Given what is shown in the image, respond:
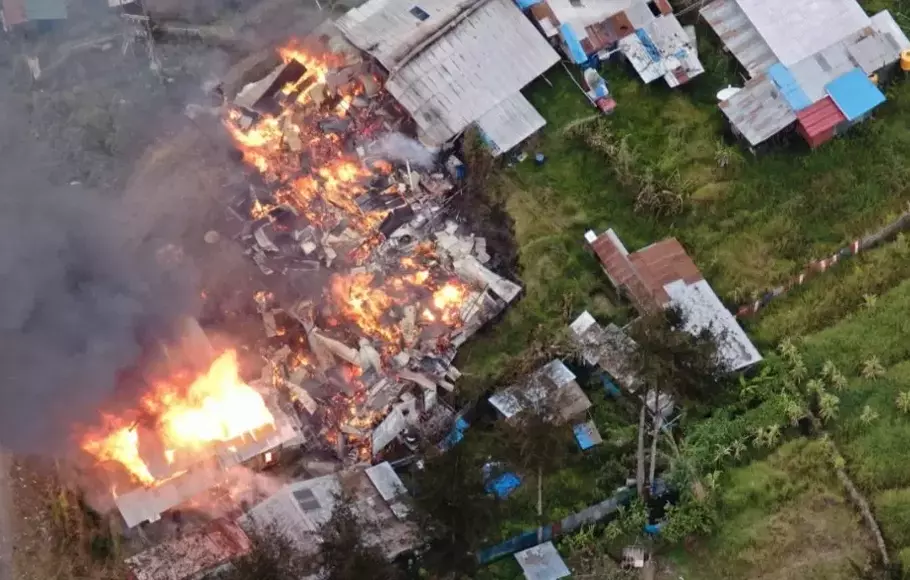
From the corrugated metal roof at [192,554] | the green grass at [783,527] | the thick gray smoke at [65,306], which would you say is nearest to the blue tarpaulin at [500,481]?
the green grass at [783,527]

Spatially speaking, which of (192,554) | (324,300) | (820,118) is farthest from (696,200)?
(192,554)

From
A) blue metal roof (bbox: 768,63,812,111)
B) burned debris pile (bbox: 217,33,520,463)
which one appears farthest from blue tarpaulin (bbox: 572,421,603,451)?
blue metal roof (bbox: 768,63,812,111)

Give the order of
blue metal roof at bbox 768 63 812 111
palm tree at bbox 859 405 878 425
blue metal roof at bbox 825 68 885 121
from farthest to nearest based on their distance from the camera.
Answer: blue metal roof at bbox 768 63 812 111 < blue metal roof at bbox 825 68 885 121 < palm tree at bbox 859 405 878 425

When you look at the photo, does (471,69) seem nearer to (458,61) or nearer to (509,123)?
(458,61)

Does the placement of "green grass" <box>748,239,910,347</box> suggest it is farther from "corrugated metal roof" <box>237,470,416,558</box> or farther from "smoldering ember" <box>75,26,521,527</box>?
"corrugated metal roof" <box>237,470,416,558</box>

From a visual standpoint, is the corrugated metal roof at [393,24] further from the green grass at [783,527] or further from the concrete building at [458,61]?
the green grass at [783,527]

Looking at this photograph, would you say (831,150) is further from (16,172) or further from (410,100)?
(16,172)

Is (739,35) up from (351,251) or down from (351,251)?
down
